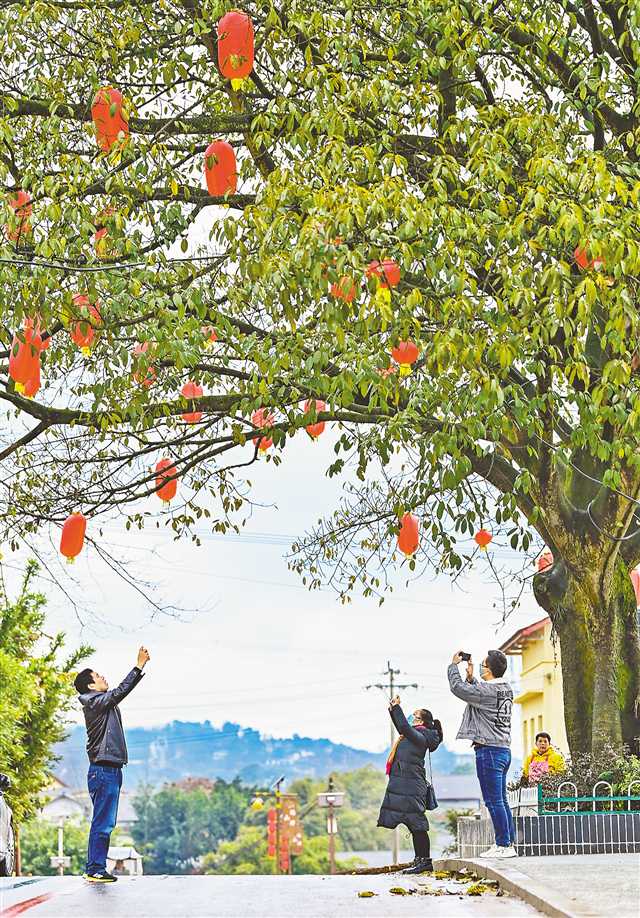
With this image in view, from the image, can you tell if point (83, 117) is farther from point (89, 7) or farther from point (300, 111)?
point (300, 111)

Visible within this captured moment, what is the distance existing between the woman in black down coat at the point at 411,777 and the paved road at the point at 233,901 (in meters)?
0.57

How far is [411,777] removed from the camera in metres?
12.2

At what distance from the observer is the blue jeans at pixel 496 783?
11.4 m

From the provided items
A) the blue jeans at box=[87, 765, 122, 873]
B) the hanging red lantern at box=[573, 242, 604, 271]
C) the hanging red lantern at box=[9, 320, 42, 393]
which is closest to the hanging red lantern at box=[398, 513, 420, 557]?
the blue jeans at box=[87, 765, 122, 873]

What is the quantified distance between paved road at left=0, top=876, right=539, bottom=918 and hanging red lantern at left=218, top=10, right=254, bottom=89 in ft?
18.3

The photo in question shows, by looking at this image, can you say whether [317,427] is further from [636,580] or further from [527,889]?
[527,889]

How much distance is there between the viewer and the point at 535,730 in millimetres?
45719

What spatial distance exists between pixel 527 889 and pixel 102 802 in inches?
164

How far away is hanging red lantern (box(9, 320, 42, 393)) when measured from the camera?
8984 millimetres

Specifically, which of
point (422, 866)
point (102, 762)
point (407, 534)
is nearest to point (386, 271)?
point (407, 534)

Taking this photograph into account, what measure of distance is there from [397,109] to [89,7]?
3097 mm

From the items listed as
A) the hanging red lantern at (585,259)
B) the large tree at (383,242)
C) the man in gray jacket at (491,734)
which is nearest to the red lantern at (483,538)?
the large tree at (383,242)

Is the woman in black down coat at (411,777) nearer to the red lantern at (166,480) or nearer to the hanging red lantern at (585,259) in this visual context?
the red lantern at (166,480)

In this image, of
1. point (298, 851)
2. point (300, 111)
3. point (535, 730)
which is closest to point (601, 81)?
point (300, 111)
